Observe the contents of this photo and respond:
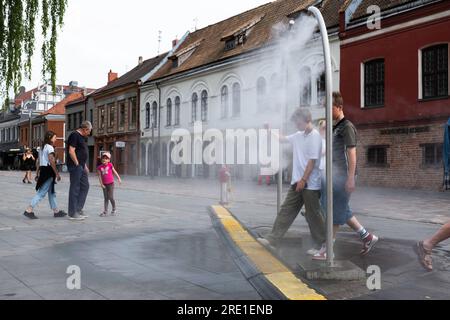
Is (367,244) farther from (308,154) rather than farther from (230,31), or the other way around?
(230,31)

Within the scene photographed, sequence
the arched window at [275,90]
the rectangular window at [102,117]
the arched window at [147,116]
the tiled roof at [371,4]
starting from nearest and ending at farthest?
the arched window at [275,90] < the tiled roof at [371,4] < the arched window at [147,116] < the rectangular window at [102,117]

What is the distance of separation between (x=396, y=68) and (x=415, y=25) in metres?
1.73

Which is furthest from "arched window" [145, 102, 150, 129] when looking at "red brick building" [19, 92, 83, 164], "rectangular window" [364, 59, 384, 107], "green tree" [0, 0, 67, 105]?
"green tree" [0, 0, 67, 105]

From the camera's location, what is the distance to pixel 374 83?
1958cm

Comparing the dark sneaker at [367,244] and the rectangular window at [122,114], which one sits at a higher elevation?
the rectangular window at [122,114]

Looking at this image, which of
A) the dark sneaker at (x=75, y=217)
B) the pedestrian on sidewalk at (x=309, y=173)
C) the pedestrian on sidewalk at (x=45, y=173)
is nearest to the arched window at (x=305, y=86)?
the pedestrian on sidewalk at (x=309, y=173)

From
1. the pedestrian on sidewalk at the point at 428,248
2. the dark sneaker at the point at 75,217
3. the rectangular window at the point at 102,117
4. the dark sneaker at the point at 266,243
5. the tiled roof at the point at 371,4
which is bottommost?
the dark sneaker at the point at 75,217

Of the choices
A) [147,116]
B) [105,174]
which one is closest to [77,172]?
[105,174]

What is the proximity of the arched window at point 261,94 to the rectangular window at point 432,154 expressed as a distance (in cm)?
1034

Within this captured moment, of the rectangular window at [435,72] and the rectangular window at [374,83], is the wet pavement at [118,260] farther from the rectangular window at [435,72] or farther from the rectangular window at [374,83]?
the rectangular window at [374,83]

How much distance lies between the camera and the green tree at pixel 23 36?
934 centimetres

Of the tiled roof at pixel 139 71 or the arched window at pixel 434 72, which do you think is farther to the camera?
the tiled roof at pixel 139 71

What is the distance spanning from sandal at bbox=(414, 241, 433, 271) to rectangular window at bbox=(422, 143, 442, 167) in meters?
13.3

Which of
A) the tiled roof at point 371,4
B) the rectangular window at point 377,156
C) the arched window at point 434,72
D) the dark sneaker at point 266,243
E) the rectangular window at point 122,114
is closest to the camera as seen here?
the dark sneaker at point 266,243
